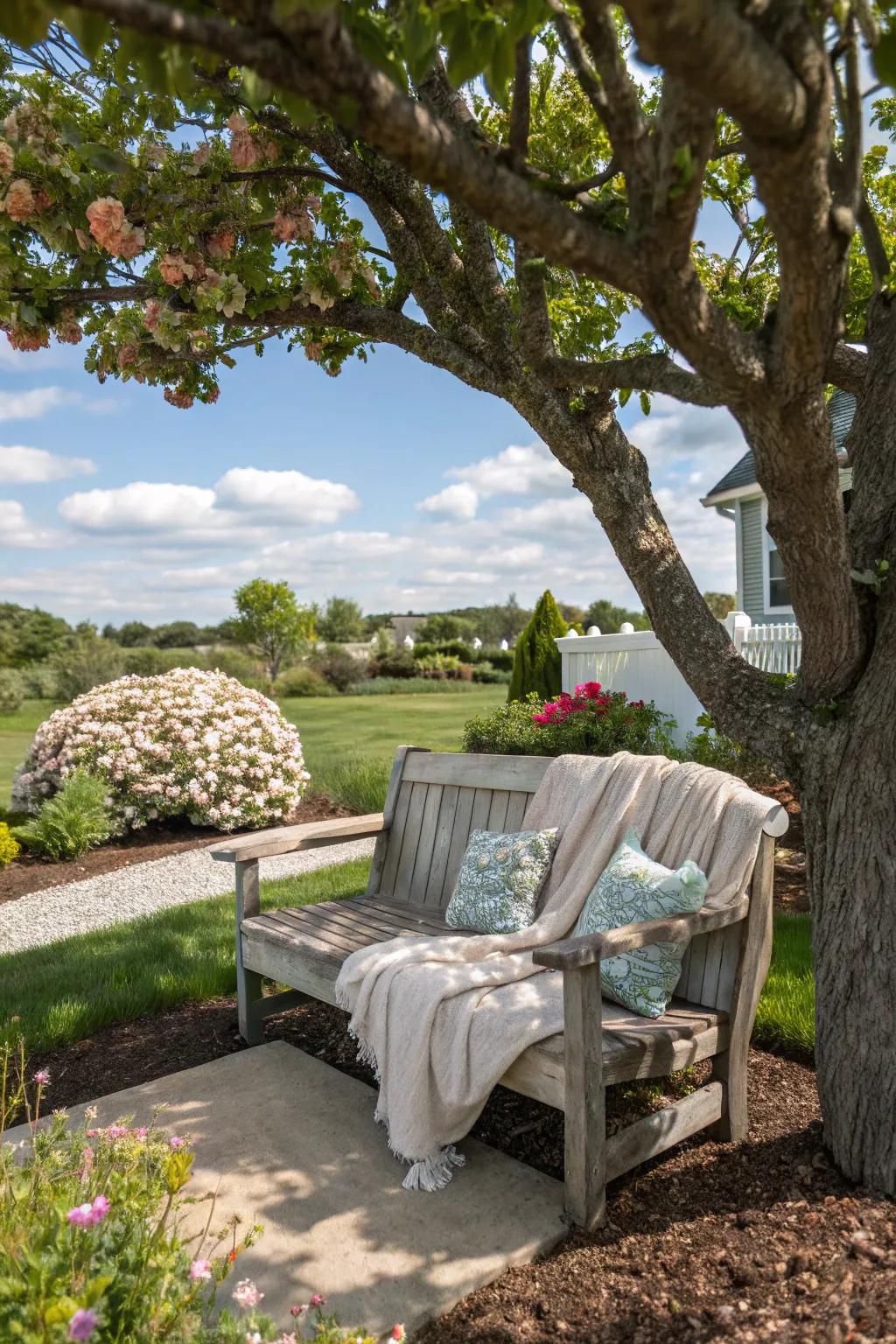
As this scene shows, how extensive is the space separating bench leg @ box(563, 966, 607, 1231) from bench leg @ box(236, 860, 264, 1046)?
1713 mm

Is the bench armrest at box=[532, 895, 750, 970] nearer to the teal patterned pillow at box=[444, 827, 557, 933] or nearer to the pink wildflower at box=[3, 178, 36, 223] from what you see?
the teal patterned pillow at box=[444, 827, 557, 933]

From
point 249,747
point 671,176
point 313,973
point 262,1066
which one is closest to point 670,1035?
point 313,973

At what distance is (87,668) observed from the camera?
20656 mm

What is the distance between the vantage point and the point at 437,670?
100.0 feet

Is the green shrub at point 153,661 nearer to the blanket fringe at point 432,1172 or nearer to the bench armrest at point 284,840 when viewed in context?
the bench armrest at point 284,840

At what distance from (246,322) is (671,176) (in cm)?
238

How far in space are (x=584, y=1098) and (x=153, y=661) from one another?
21.5m

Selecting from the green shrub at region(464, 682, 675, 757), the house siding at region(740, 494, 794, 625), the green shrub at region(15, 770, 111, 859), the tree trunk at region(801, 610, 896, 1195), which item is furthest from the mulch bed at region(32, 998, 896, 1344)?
the house siding at region(740, 494, 794, 625)

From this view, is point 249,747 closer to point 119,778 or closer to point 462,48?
point 119,778

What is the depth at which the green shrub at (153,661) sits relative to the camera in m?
21.3

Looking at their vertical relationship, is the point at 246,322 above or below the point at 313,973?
above

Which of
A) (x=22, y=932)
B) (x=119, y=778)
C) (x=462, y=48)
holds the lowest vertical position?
(x=22, y=932)

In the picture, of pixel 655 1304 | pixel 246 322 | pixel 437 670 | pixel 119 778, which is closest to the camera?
pixel 655 1304

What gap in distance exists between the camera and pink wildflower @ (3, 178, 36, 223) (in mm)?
3145
